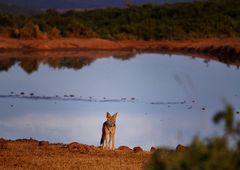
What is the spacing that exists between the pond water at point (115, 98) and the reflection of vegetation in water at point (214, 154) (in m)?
0.11

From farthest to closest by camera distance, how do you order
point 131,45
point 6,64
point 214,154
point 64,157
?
1. point 131,45
2. point 6,64
3. point 64,157
4. point 214,154

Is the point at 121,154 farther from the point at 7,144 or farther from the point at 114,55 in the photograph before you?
the point at 114,55

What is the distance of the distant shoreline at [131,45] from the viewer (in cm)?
4312

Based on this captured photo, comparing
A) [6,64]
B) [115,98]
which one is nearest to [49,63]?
[6,64]

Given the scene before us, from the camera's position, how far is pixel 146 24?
56438 millimetres

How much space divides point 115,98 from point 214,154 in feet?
63.0

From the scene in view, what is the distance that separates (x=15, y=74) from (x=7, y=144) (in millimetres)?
18173

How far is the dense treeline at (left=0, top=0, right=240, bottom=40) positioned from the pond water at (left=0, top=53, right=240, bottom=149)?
35.9 ft

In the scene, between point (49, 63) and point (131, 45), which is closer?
point (49, 63)

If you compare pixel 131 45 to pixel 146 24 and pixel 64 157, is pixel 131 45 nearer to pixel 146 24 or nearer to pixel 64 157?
pixel 146 24

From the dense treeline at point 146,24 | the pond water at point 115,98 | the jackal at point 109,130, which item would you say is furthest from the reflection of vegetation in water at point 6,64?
the jackal at point 109,130

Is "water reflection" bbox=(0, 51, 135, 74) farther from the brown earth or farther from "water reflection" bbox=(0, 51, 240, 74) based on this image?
the brown earth

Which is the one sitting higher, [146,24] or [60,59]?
[146,24]

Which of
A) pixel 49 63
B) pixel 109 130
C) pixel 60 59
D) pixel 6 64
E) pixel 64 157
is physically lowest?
pixel 64 157
